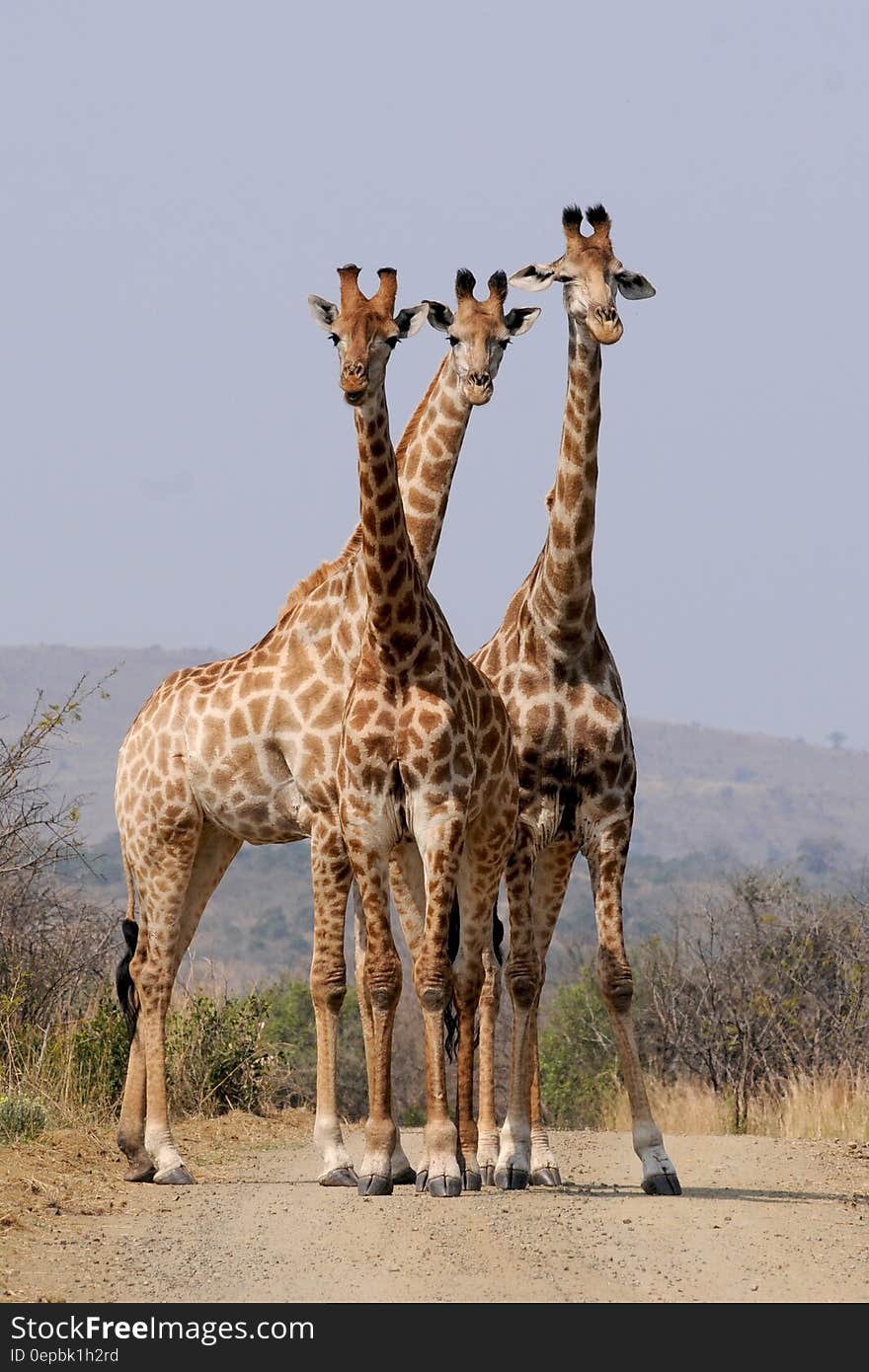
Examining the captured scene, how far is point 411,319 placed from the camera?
9.37 meters

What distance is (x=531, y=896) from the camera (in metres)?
10.3

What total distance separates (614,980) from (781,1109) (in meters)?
5.32

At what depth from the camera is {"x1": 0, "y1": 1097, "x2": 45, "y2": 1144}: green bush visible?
11.3 meters

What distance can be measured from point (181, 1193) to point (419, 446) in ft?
14.0

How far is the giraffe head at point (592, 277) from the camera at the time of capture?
9.81m

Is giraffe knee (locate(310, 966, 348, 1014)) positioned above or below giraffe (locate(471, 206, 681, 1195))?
below

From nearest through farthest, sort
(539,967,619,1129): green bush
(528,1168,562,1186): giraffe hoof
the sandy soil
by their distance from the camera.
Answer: the sandy soil → (528,1168,562,1186): giraffe hoof → (539,967,619,1129): green bush

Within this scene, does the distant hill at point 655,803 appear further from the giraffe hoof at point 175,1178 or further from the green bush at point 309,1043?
the giraffe hoof at point 175,1178

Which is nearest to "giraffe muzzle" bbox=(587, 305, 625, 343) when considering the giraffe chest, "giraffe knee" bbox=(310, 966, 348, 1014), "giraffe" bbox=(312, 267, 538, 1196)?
"giraffe" bbox=(312, 267, 538, 1196)

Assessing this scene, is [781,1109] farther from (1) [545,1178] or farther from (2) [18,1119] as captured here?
(2) [18,1119]

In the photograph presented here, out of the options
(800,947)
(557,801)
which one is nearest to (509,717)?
(557,801)

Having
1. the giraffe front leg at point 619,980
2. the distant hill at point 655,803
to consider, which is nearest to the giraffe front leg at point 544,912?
the giraffe front leg at point 619,980

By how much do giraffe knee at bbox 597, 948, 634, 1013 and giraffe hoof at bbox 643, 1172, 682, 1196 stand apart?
2.76ft

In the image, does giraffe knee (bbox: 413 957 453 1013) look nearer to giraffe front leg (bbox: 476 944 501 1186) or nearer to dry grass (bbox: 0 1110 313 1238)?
giraffe front leg (bbox: 476 944 501 1186)
